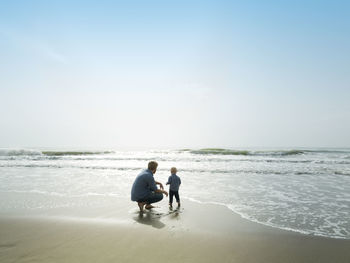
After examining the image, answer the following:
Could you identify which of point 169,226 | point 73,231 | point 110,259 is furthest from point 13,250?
point 169,226

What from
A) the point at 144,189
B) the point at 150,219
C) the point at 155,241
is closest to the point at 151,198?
the point at 144,189

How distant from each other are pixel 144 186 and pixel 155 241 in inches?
124

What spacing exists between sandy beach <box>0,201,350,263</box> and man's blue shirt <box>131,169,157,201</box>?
81 centimetres

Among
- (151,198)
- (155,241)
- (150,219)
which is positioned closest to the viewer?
(155,241)

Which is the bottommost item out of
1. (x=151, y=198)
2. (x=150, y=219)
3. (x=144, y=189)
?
(x=150, y=219)

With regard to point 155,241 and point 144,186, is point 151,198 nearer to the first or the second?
point 144,186

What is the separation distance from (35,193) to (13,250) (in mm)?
7391

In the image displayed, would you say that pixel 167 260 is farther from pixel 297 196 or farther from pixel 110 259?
pixel 297 196

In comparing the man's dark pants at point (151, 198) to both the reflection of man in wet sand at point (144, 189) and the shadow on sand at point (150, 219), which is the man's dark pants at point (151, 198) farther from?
the shadow on sand at point (150, 219)

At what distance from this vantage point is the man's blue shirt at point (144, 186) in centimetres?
863

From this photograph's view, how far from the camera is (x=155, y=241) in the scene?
568 cm

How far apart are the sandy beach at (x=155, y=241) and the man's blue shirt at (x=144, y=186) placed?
81 cm

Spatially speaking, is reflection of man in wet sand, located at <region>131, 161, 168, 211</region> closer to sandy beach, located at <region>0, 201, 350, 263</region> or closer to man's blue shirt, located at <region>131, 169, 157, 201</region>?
man's blue shirt, located at <region>131, 169, 157, 201</region>

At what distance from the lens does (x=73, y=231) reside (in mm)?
6367
